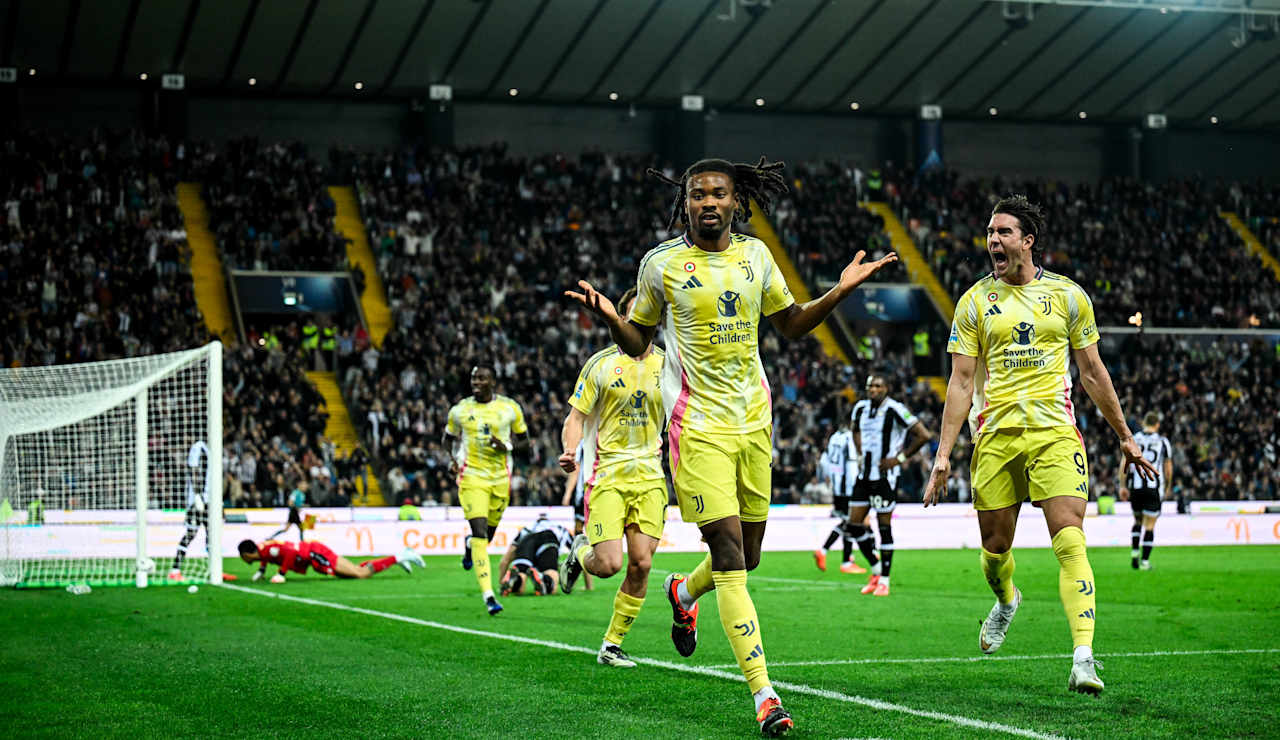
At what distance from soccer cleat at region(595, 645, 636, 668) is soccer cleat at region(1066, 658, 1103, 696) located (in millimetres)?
2939

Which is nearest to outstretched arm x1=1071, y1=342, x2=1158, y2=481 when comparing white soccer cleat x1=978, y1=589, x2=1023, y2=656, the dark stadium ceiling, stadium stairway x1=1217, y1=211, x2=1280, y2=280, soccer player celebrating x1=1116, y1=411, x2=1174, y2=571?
white soccer cleat x1=978, y1=589, x2=1023, y2=656

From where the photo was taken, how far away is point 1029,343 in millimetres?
8047

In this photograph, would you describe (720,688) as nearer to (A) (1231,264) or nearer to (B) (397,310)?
(B) (397,310)

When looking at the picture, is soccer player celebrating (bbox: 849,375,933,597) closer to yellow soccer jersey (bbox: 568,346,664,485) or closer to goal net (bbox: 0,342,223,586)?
yellow soccer jersey (bbox: 568,346,664,485)

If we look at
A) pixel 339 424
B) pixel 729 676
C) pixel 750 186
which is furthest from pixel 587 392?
pixel 339 424

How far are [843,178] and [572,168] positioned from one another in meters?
8.64

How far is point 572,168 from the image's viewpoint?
42.8 meters

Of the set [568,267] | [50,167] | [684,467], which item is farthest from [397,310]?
[684,467]

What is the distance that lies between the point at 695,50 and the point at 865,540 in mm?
26468

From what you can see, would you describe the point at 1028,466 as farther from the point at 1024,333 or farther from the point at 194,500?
the point at 194,500

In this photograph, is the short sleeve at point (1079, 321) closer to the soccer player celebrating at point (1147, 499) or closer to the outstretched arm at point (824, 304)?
the outstretched arm at point (824, 304)

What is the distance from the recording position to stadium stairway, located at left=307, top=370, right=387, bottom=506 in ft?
98.8

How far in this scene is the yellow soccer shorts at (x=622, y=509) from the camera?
384 inches

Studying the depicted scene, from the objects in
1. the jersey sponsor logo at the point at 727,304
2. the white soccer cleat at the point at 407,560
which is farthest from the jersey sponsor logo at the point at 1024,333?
the white soccer cleat at the point at 407,560
